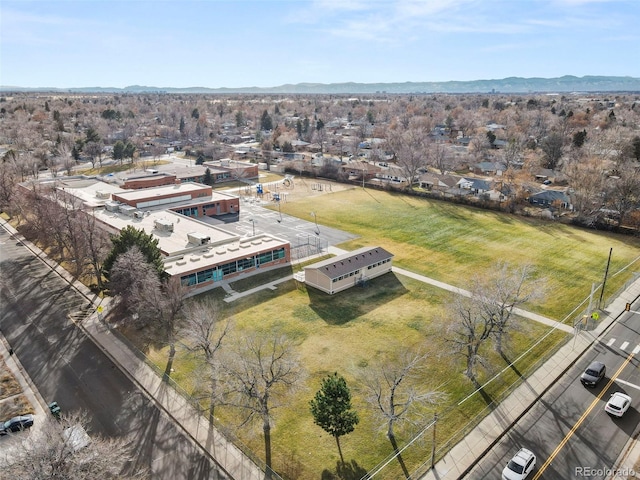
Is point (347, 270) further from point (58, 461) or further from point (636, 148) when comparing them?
point (636, 148)

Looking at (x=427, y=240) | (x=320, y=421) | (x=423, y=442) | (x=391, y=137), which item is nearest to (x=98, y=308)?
(x=320, y=421)

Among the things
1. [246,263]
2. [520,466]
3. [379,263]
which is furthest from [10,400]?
[379,263]

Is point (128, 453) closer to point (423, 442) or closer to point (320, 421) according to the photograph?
point (320, 421)

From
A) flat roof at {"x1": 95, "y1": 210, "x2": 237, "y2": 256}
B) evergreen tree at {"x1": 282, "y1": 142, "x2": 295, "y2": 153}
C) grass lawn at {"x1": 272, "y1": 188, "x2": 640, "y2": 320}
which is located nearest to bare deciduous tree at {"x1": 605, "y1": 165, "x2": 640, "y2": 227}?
grass lawn at {"x1": 272, "y1": 188, "x2": 640, "y2": 320}

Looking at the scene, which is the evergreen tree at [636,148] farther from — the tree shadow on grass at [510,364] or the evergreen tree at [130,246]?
the evergreen tree at [130,246]

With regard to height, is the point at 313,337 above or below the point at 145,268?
below

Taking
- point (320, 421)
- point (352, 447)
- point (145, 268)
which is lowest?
point (352, 447)

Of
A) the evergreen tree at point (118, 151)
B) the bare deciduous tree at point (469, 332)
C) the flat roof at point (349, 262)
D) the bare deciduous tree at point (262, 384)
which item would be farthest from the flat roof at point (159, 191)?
the bare deciduous tree at point (469, 332)
